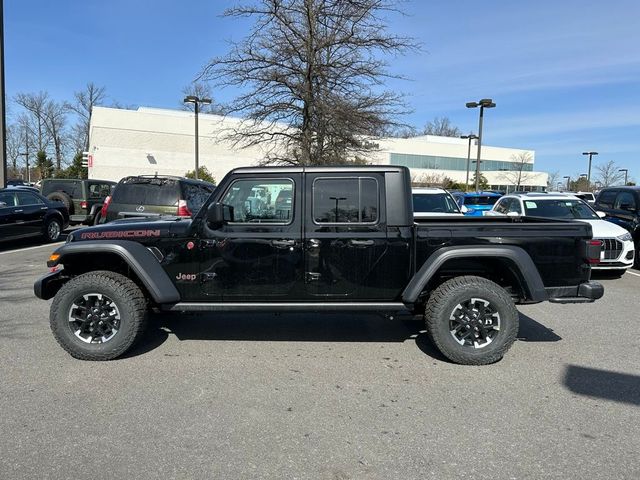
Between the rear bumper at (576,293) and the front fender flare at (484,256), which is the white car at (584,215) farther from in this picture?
the front fender flare at (484,256)

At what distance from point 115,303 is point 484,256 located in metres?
3.52

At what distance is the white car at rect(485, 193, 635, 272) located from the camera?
8763 mm

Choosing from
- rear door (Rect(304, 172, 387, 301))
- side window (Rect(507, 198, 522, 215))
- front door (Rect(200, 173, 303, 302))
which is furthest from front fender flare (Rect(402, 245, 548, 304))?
side window (Rect(507, 198, 522, 215))

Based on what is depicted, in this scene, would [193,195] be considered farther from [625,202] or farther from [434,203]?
[625,202]

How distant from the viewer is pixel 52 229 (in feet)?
44.2

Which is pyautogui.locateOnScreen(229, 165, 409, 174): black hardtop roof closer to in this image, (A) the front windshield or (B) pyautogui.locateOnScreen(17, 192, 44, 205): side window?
(A) the front windshield

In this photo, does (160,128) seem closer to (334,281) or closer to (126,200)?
(126,200)

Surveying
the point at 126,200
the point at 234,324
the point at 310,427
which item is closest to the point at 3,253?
the point at 126,200

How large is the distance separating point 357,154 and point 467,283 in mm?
11876

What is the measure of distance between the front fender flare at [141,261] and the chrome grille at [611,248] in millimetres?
7690

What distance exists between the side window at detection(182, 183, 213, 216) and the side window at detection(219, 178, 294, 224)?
5.30 metres

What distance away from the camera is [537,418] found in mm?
3566

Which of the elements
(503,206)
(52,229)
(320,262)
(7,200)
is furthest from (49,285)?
(503,206)

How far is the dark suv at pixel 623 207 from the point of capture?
10.4m
